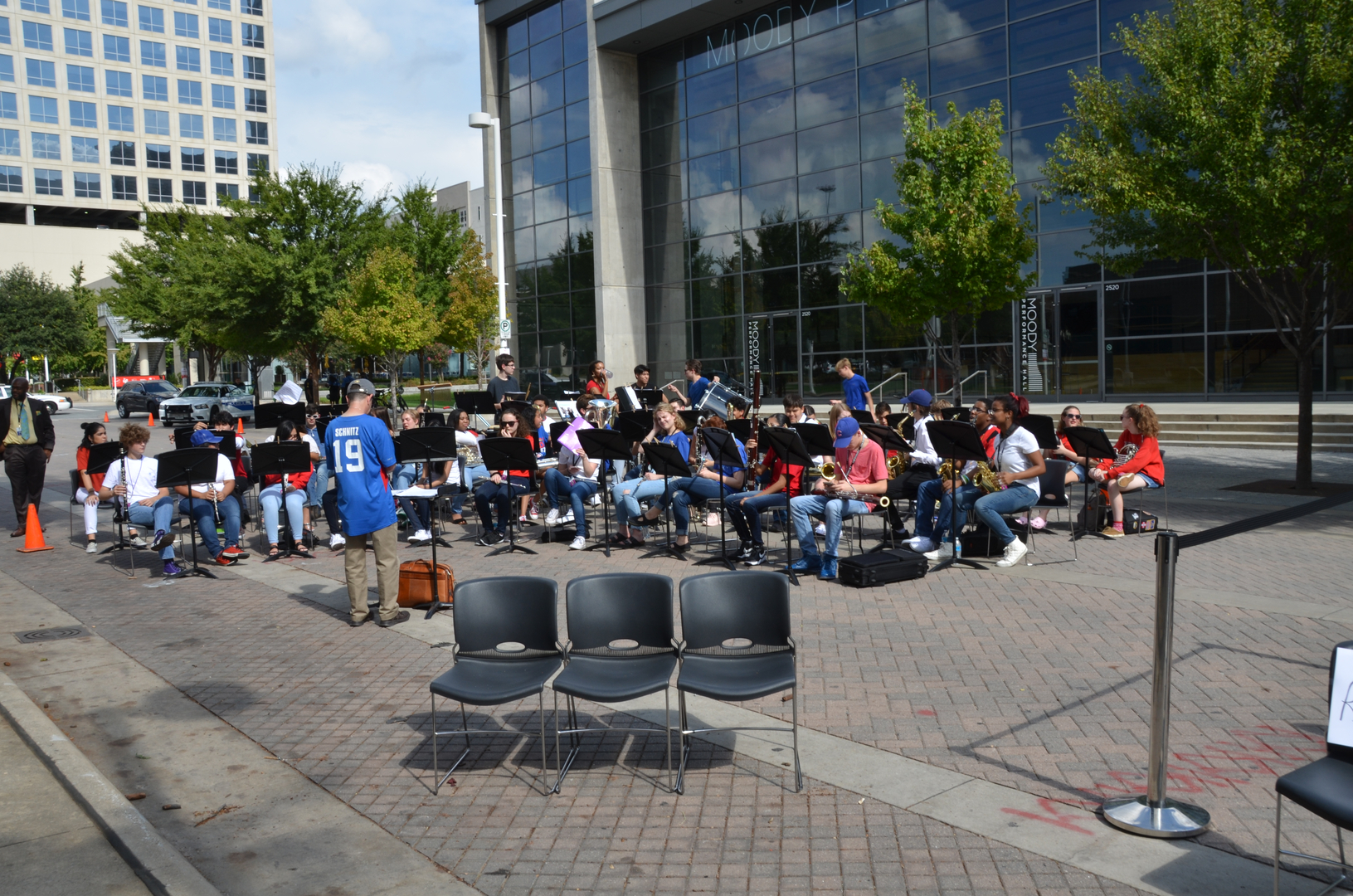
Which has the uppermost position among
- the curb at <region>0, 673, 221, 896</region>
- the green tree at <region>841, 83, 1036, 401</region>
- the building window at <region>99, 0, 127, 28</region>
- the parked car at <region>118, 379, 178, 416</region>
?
the building window at <region>99, 0, 127, 28</region>

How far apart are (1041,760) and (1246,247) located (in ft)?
36.7

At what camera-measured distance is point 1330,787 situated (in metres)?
3.70

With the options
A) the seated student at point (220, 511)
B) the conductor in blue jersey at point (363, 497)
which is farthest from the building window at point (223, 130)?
the conductor in blue jersey at point (363, 497)

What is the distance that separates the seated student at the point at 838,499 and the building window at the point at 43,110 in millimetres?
88866

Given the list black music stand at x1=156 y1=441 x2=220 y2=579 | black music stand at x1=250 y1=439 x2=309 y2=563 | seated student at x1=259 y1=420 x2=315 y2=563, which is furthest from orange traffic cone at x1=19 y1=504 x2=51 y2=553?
black music stand at x1=250 y1=439 x2=309 y2=563

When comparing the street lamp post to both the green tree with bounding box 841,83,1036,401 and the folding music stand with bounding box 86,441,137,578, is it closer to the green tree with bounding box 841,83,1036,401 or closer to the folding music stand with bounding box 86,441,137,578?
Result: the green tree with bounding box 841,83,1036,401

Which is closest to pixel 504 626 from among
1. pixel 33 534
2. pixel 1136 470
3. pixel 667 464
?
pixel 667 464

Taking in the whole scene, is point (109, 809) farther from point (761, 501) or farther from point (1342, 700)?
point (761, 501)

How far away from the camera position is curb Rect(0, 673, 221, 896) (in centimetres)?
441

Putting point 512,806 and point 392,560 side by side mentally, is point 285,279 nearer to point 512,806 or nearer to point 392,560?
point 392,560

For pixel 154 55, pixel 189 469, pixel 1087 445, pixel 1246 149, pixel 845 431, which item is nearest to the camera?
pixel 845 431

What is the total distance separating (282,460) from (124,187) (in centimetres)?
8480

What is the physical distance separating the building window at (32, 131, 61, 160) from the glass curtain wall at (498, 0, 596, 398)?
6059 centimetres

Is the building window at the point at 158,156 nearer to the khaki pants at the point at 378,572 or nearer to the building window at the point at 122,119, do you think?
the building window at the point at 122,119
